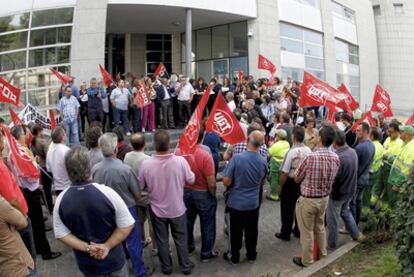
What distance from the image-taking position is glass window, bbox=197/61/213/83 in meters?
22.9

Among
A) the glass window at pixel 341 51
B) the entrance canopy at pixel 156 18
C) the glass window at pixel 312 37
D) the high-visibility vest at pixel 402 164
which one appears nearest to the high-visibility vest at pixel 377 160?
the high-visibility vest at pixel 402 164

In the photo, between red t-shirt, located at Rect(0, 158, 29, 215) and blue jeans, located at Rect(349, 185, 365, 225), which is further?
blue jeans, located at Rect(349, 185, 365, 225)

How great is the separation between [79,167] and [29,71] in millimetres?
13807

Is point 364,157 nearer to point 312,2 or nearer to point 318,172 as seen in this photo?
point 318,172

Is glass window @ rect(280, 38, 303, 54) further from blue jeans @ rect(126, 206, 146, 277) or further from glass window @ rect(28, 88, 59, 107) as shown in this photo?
blue jeans @ rect(126, 206, 146, 277)

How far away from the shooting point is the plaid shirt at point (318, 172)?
5.24 m

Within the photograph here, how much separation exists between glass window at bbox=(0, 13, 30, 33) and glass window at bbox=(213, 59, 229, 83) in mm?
10611

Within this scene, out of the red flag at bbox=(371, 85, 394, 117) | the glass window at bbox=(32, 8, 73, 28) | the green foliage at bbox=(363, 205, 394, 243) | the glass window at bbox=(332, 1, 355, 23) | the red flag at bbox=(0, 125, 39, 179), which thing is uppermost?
the glass window at bbox=(332, 1, 355, 23)

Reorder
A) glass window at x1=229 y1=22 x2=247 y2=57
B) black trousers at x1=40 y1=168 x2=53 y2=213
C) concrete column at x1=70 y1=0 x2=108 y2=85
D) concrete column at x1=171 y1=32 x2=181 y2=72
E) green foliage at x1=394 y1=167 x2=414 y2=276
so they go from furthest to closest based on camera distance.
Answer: concrete column at x1=171 y1=32 x2=181 y2=72
glass window at x1=229 y1=22 x2=247 y2=57
concrete column at x1=70 y1=0 x2=108 y2=85
black trousers at x1=40 y1=168 x2=53 y2=213
green foliage at x1=394 y1=167 x2=414 y2=276

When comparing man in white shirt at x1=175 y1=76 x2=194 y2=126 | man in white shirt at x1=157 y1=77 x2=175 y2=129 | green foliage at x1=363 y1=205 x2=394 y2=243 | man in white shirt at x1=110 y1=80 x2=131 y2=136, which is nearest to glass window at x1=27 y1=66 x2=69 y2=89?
man in white shirt at x1=110 y1=80 x2=131 y2=136

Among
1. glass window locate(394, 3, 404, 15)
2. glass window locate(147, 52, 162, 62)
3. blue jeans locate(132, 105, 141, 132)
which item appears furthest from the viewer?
glass window locate(394, 3, 404, 15)

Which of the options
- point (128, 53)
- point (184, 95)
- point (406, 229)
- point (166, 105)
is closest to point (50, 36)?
point (166, 105)

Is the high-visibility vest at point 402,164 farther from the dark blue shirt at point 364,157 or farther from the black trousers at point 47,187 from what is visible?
the black trousers at point 47,187

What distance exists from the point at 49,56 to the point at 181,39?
9957 mm
